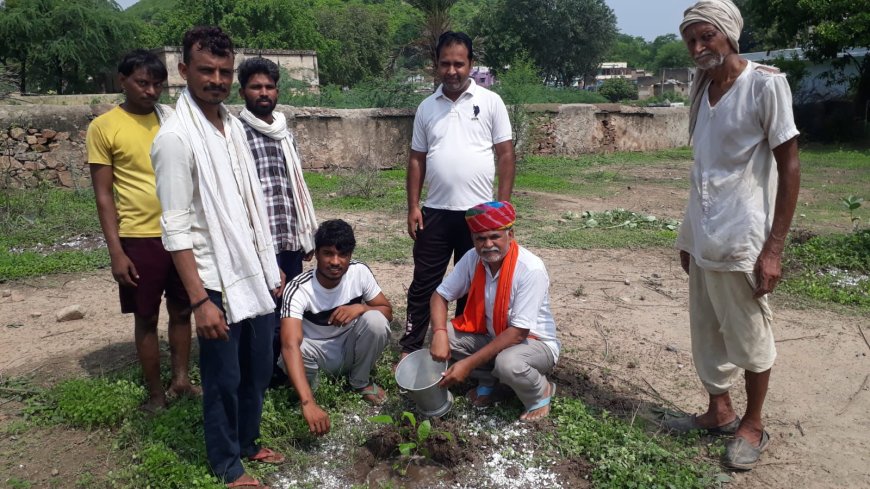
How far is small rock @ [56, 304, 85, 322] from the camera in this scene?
4676 mm

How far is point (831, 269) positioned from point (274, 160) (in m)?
5.02

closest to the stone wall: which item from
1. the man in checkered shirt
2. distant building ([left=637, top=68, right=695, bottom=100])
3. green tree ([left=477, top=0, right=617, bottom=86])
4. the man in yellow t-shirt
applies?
the man in yellow t-shirt

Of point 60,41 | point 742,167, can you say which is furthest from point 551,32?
point 742,167

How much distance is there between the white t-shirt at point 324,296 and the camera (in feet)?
11.0

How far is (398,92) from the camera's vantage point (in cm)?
1362

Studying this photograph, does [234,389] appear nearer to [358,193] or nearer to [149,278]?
[149,278]

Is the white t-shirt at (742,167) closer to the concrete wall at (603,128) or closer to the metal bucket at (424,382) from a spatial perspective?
the metal bucket at (424,382)

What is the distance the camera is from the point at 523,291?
3.26 m

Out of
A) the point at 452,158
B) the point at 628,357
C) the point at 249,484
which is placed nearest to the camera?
the point at 249,484

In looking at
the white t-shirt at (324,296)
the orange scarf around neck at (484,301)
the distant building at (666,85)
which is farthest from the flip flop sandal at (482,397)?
the distant building at (666,85)

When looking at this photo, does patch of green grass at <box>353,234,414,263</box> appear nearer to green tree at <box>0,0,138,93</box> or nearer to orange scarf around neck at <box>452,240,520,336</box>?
orange scarf around neck at <box>452,240,520,336</box>

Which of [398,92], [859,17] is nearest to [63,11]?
[398,92]

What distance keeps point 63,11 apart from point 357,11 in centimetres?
2420

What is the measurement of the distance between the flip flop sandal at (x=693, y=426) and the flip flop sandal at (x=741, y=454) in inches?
6.9
